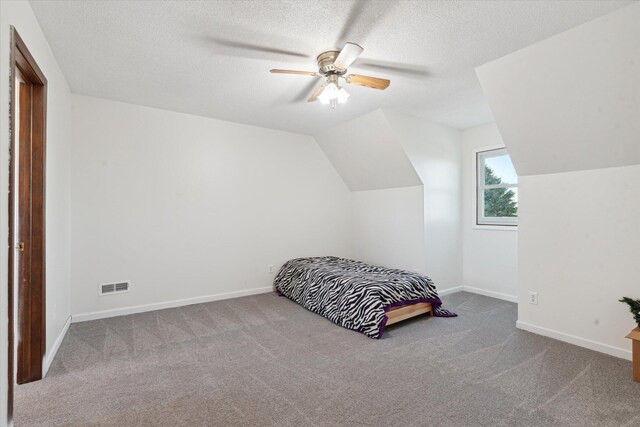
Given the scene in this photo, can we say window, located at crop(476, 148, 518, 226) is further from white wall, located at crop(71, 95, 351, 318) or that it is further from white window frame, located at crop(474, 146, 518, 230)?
white wall, located at crop(71, 95, 351, 318)

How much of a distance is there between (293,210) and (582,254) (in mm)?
3471

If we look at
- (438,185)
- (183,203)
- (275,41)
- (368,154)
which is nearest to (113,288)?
(183,203)

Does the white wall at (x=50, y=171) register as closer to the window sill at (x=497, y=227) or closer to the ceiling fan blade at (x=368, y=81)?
the ceiling fan blade at (x=368, y=81)

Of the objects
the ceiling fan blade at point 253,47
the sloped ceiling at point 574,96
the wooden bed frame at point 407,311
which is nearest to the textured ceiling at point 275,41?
the ceiling fan blade at point 253,47

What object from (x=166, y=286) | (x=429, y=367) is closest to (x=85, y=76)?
(x=166, y=286)

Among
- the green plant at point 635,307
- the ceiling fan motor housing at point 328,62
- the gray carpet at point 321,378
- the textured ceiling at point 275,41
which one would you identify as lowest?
the gray carpet at point 321,378

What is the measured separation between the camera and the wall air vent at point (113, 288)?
11.5ft

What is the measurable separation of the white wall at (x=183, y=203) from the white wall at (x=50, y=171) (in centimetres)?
28

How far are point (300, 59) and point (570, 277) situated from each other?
303 centimetres

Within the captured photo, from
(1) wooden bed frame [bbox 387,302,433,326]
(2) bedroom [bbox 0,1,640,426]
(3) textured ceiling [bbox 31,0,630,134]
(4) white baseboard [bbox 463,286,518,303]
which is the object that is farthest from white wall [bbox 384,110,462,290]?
(1) wooden bed frame [bbox 387,302,433,326]

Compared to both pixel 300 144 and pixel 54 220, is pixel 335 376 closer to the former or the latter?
pixel 54 220

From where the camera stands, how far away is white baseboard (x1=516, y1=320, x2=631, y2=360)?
254cm

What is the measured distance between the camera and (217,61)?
8.82ft

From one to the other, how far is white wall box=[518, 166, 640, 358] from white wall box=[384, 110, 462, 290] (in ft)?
4.11
